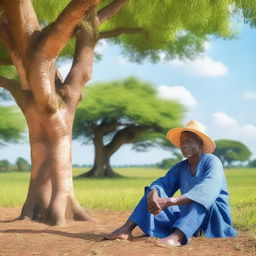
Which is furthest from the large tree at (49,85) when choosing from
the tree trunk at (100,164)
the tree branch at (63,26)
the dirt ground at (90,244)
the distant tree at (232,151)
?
the distant tree at (232,151)

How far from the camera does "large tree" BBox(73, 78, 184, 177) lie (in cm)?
3017

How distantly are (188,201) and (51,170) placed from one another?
3.50 metres

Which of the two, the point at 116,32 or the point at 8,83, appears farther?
the point at 116,32

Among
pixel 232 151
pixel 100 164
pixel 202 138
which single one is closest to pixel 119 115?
pixel 100 164

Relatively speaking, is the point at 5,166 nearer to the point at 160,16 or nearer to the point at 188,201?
the point at 160,16

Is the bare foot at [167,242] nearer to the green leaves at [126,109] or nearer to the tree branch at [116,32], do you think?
the tree branch at [116,32]

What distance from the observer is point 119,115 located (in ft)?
102

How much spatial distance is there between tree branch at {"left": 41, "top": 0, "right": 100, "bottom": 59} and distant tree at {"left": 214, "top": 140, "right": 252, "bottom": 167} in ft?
188

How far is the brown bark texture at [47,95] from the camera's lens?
7.68m

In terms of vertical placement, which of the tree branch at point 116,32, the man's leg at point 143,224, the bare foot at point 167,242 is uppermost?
the tree branch at point 116,32

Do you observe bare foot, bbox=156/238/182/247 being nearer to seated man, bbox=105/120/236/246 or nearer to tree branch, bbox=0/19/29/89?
seated man, bbox=105/120/236/246

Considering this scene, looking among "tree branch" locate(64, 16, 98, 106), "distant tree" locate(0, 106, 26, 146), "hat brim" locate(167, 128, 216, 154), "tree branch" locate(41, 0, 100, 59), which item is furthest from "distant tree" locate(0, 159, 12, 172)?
"hat brim" locate(167, 128, 216, 154)

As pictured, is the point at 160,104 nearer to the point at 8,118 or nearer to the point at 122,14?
the point at 8,118

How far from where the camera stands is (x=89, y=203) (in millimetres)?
11438
